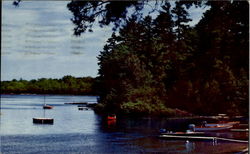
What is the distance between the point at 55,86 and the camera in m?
5.94

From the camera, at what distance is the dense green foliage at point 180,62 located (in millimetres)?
4902

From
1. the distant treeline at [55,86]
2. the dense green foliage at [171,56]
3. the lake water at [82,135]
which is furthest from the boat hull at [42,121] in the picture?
the distant treeline at [55,86]

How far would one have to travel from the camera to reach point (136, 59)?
18.8ft

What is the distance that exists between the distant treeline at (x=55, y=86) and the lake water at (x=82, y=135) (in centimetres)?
366

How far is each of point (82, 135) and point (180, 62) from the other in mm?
6827

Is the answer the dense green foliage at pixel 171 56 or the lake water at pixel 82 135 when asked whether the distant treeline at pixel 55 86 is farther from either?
the lake water at pixel 82 135

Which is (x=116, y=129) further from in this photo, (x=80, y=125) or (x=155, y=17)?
(x=155, y=17)

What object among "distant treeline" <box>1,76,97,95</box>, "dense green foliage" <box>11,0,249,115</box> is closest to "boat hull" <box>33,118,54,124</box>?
"dense green foliage" <box>11,0,249,115</box>

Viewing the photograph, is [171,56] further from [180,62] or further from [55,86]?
[55,86]

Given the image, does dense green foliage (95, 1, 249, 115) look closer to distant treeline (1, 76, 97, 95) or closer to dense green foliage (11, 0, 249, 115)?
dense green foliage (11, 0, 249, 115)

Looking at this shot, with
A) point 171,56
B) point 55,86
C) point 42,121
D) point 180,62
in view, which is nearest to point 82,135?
point 42,121

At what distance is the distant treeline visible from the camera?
213 inches

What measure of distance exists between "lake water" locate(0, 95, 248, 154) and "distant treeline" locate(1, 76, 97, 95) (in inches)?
144

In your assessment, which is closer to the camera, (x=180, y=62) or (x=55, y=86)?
(x=180, y=62)
